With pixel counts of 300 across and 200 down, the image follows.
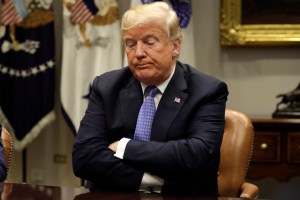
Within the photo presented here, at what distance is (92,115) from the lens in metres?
2.20

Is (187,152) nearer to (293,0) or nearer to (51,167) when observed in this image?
(293,0)

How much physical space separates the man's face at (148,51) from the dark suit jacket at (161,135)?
0.10m

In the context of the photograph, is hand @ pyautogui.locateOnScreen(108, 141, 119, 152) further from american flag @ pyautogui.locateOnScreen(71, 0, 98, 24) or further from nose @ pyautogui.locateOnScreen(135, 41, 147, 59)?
american flag @ pyautogui.locateOnScreen(71, 0, 98, 24)

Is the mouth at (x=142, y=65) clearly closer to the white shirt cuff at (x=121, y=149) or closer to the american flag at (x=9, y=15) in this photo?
the white shirt cuff at (x=121, y=149)

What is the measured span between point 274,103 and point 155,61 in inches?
105

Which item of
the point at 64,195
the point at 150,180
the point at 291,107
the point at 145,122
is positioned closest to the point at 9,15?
the point at 291,107

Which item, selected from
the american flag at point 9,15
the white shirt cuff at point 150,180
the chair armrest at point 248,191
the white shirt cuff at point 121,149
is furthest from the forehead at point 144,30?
the american flag at point 9,15

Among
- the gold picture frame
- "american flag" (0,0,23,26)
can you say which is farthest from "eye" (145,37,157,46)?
"american flag" (0,0,23,26)

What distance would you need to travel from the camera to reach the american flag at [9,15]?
4621 mm

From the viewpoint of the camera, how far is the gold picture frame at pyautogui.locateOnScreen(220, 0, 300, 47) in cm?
445

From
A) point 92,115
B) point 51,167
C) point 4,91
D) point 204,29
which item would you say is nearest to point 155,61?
point 92,115

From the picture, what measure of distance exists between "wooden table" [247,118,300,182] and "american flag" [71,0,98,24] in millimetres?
1783

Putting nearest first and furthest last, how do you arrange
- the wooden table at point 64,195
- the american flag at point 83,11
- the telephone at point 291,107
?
the wooden table at point 64,195, the telephone at point 291,107, the american flag at point 83,11

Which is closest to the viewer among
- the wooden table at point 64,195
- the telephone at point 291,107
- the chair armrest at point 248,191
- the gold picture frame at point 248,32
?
the wooden table at point 64,195
